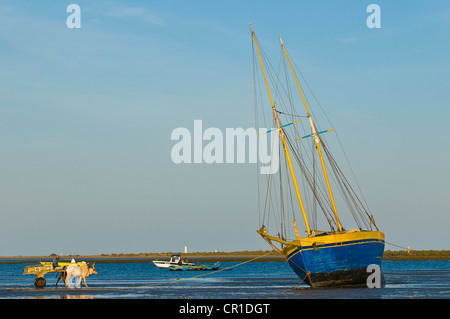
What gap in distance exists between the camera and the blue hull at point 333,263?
58250mm

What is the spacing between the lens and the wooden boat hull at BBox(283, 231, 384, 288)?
58.2 m

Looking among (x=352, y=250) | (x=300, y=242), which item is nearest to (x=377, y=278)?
(x=352, y=250)

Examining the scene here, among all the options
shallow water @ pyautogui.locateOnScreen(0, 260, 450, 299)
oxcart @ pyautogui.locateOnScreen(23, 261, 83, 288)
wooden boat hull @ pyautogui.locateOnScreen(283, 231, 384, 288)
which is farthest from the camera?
oxcart @ pyautogui.locateOnScreen(23, 261, 83, 288)

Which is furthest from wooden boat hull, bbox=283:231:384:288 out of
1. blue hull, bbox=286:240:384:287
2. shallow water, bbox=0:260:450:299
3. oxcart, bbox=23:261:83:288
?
oxcart, bbox=23:261:83:288

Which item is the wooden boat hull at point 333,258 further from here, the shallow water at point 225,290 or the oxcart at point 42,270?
the oxcart at point 42,270

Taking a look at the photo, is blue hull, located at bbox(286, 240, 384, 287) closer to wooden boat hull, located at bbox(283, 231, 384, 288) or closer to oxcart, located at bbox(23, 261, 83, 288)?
wooden boat hull, located at bbox(283, 231, 384, 288)

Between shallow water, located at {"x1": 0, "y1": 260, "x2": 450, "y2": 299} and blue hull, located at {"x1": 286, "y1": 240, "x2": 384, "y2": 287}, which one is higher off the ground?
blue hull, located at {"x1": 286, "y1": 240, "x2": 384, "y2": 287}

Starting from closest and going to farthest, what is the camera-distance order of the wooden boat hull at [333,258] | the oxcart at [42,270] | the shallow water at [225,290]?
the shallow water at [225,290] < the wooden boat hull at [333,258] < the oxcart at [42,270]

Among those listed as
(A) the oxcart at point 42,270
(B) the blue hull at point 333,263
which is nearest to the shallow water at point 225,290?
(A) the oxcart at point 42,270

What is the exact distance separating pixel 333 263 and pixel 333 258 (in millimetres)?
564

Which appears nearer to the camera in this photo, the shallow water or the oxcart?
the shallow water

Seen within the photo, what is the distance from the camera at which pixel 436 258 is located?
178750mm

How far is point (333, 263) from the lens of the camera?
58.6 m

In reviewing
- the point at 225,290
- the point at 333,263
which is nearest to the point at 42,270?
the point at 225,290
